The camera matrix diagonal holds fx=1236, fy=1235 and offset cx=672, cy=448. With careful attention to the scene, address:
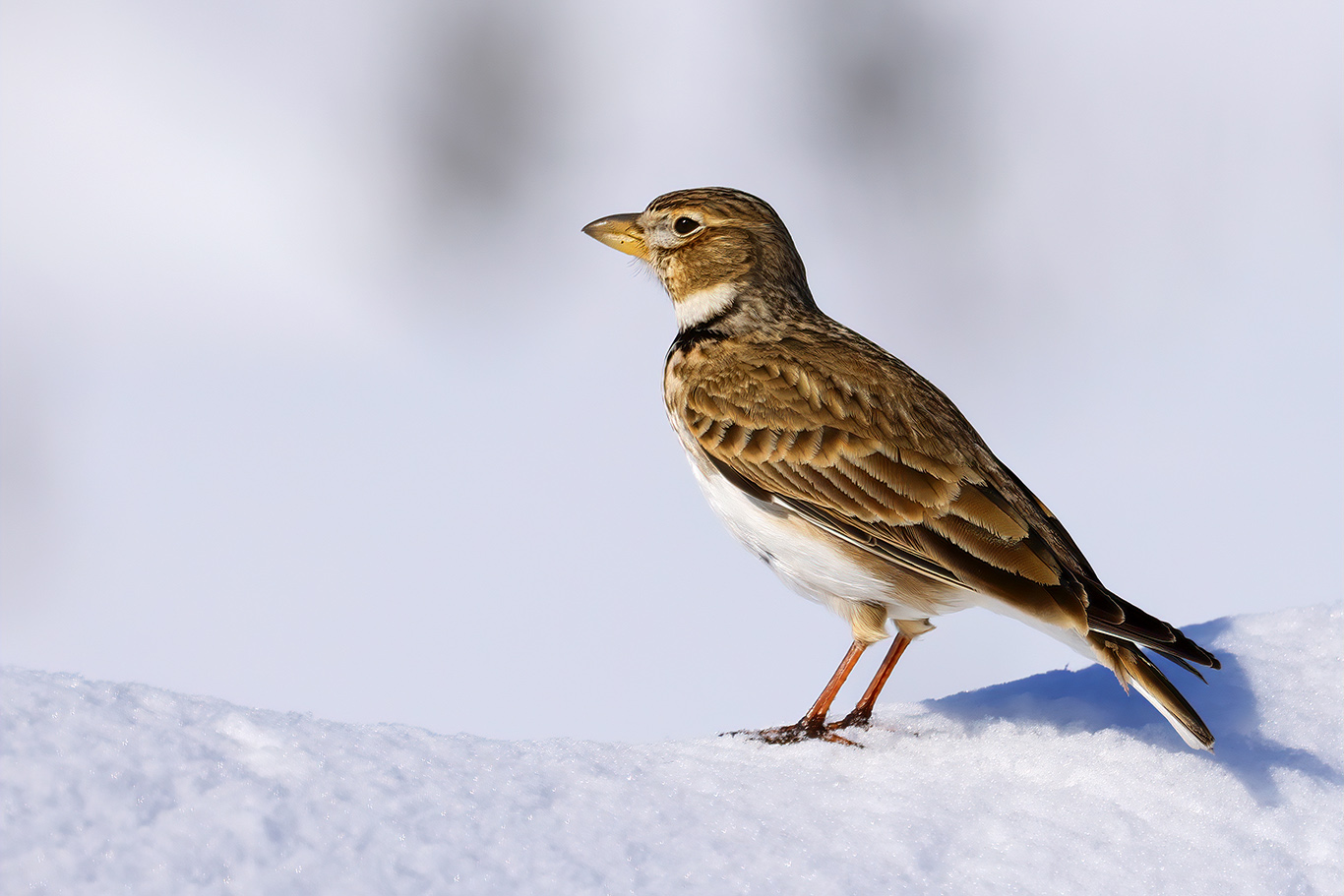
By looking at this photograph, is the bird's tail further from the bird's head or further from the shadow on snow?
the bird's head

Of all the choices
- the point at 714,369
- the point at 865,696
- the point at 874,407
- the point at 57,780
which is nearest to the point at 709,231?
the point at 714,369

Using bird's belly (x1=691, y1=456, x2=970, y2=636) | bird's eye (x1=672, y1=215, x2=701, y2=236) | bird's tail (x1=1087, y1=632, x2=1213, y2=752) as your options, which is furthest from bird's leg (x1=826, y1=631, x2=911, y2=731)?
bird's eye (x1=672, y1=215, x2=701, y2=236)

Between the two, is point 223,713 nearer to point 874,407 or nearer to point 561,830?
point 561,830

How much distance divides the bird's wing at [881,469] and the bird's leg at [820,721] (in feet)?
1.73

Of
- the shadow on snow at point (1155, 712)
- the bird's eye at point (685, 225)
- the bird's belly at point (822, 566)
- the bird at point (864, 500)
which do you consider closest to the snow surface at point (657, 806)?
the shadow on snow at point (1155, 712)

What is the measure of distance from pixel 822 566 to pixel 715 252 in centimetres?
150

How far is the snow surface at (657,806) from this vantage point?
2316mm

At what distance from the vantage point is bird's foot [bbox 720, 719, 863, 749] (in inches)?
148

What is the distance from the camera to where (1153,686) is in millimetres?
3238

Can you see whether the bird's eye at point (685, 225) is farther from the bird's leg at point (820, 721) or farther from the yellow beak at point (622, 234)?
the bird's leg at point (820, 721)

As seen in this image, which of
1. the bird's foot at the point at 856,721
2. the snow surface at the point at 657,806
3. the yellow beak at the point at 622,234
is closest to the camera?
the snow surface at the point at 657,806

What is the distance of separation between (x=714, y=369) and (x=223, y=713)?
212 cm

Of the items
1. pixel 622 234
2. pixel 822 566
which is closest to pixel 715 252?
pixel 622 234

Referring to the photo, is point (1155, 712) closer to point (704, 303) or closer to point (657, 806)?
point (657, 806)
